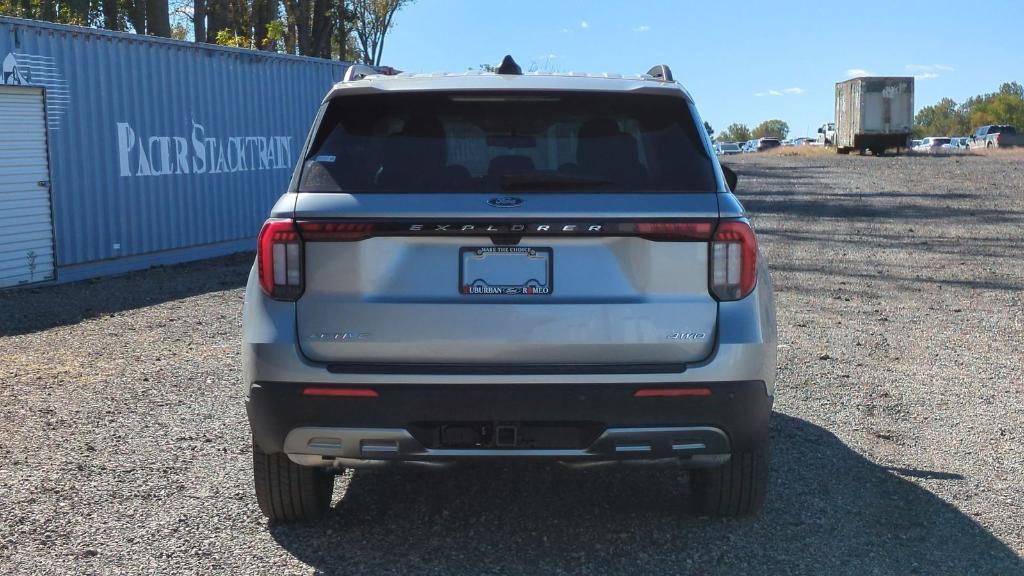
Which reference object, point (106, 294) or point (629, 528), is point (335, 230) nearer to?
point (629, 528)

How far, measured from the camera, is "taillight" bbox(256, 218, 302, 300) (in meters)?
4.01

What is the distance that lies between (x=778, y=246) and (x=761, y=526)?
1265 cm

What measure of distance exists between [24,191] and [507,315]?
11.4m

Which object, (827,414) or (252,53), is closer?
Answer: (827,414)

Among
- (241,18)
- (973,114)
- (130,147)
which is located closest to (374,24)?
(241,18)

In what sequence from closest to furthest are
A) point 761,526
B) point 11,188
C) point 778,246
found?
point 761,526 < point 11,188 < point 778,246

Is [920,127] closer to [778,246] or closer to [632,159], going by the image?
[778,246]

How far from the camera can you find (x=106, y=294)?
13.1 metres

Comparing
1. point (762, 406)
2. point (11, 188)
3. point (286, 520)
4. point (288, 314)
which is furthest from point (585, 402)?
point (11, 188)

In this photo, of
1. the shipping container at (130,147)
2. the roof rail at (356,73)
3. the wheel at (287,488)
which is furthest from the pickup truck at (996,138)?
the wheel at (287,488)

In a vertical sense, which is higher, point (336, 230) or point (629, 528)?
point (336, 230)

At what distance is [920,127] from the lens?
7165 inches

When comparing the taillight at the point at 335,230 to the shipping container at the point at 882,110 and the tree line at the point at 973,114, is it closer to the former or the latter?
the shipping container at the point at 882,110

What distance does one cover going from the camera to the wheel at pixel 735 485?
4.55m
